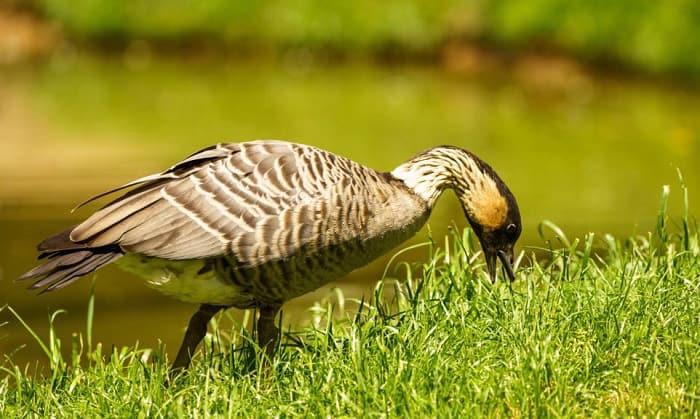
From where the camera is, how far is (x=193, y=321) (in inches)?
217

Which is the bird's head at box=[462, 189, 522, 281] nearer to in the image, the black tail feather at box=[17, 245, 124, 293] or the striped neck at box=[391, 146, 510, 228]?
the striped neck at box=[391, 146, 510, 228]

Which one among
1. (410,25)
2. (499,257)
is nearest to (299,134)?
(410,25)

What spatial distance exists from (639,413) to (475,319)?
1064mm

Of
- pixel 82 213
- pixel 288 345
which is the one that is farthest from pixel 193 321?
pixel 82 213

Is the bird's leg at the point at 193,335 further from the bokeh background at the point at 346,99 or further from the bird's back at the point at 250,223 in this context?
the bokeh background at the point at 346,99

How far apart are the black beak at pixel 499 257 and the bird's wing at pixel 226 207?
2.99 feet

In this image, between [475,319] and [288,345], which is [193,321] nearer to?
[288,345]

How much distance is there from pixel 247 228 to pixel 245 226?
0.02m

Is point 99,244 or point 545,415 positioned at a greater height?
point 99,244

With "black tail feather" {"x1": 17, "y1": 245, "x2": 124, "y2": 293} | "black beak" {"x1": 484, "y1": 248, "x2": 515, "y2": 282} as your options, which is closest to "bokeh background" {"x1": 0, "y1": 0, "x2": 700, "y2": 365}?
"black beak" {"x1": 484, "y1": 248, "x2": 515, "y2": 282}

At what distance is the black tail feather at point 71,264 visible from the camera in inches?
197

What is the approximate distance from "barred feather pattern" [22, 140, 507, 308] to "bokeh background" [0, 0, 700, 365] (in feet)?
7.51

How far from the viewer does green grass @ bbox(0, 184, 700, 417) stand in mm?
4363

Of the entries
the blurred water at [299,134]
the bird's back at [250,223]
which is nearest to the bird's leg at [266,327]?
the bird's back at [250,223]
